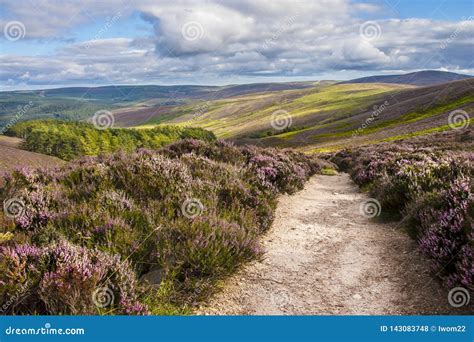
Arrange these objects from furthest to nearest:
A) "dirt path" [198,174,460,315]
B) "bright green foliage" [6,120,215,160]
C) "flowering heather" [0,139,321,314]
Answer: "bright green foliage" [6,120,215,160] → "dirt path" [198,174,460,315] → "flowering heather" [0,139,321,314]

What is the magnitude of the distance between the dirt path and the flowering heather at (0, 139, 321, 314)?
1.42 feet

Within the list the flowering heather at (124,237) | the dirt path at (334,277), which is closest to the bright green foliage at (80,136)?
the flowering heather at (124,237)

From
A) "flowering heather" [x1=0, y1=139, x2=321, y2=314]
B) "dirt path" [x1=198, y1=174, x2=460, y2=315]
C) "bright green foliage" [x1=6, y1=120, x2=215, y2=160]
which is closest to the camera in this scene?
"flowering heather" [x1=0, y1=139, x2=321, y2=314]

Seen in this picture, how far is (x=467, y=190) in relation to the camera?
6352 millimetres

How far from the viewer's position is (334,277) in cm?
589

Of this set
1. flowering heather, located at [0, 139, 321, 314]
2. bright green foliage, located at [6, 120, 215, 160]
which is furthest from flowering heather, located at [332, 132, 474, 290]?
bright green foliage, located at [6, 120, 215, 160]

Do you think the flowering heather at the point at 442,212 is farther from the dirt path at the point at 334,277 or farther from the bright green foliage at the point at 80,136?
the bright green foliage at the point at 80,136

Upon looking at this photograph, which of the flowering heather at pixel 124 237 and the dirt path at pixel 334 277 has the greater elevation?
the flowering heather at pixel 124 237

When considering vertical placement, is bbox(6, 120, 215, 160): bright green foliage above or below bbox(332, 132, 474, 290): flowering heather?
below

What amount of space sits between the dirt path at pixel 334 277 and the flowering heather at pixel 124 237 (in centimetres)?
43

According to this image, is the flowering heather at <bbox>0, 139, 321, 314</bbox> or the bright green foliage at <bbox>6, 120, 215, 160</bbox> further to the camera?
the bright green foliage at <bbox>6, 120, 215, 160</bbox>

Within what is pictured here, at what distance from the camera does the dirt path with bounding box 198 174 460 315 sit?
482 cm

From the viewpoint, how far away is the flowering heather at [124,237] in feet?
12.6

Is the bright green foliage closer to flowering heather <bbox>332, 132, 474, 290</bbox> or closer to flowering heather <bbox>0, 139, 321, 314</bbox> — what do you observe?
flowering heather <bbox>0, 139, 321, 314</bbox>
